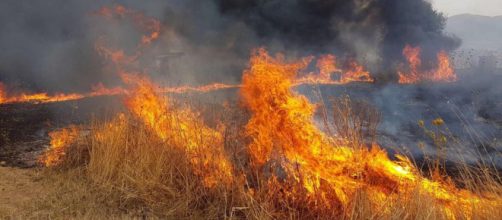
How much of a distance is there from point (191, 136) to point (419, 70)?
17.4 meters

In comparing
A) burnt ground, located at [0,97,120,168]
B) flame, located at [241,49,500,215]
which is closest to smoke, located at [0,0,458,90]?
burnt ground, located at [0,97,120,168]

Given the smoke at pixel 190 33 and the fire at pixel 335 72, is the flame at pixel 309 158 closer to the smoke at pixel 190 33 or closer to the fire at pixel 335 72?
the smoke at pixel 190 33

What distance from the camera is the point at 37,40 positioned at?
15211 mm

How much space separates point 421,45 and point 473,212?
60.7ft

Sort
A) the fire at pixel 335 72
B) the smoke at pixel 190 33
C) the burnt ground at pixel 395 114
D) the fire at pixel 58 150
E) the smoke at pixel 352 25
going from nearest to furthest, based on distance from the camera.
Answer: the fire at pixel 58 150 < the burnt ground at pixel 395 114 < the smoke at pixel 190 33 < the smoke at pixel 352 25 < the fire at pixel 335 72

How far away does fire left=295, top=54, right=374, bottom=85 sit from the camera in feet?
63.6

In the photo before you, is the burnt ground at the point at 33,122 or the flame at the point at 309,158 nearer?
the flame at the point at 309,158

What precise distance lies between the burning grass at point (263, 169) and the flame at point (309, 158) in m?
0.01

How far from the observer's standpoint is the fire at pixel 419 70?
19.4m

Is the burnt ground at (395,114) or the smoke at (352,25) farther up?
the smoke at (352,25)

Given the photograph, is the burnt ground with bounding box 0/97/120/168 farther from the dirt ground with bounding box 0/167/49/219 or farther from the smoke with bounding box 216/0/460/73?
the smoke with bounding box 216/0/460/73

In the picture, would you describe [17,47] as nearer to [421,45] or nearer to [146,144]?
[146,144]

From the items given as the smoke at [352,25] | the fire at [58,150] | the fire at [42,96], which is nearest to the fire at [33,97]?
the fire at [42,96]

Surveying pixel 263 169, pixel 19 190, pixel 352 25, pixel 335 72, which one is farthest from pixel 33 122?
pixel 352 25
